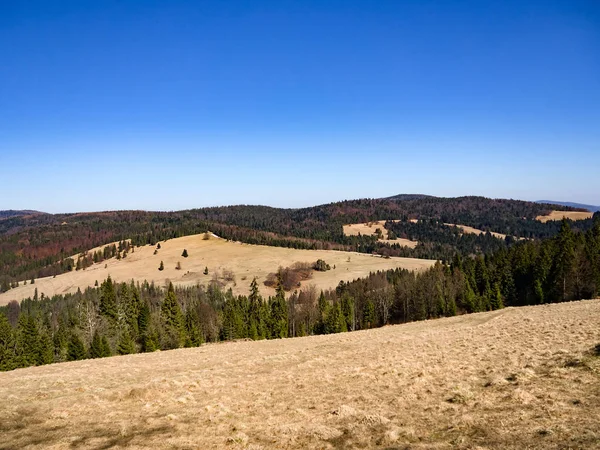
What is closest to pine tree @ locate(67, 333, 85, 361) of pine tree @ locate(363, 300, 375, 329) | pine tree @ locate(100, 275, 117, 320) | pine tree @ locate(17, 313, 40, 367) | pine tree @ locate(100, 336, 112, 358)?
pine tree @ locate(100, 336, 112, 358)

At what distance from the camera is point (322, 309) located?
89188 millimetres

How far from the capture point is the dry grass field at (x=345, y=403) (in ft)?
37.3

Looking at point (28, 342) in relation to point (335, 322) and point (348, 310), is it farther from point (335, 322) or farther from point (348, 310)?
point (348, 310)

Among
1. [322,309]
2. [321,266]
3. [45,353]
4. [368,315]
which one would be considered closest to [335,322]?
[322,309]

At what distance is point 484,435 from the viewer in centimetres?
1081

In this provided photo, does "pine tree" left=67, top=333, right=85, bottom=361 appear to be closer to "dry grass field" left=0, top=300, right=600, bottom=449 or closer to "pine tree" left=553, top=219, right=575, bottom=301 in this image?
"dry grass field" left=0, top=300, right=600, bottom=449

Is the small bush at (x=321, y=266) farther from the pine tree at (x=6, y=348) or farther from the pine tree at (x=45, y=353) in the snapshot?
the pine tree at (x=6, y=348)

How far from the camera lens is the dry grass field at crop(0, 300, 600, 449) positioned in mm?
11359

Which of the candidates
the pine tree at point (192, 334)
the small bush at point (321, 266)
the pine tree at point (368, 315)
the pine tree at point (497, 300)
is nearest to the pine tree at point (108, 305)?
the pine tree at point (192, 334)

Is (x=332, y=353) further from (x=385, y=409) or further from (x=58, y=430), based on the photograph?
(x=58, y=430)

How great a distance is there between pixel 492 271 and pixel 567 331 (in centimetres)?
6804

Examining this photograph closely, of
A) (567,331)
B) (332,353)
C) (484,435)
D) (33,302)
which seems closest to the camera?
(484,435)

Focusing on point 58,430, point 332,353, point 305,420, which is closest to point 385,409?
point 305,420

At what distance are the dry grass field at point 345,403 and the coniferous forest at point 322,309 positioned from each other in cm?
4302
